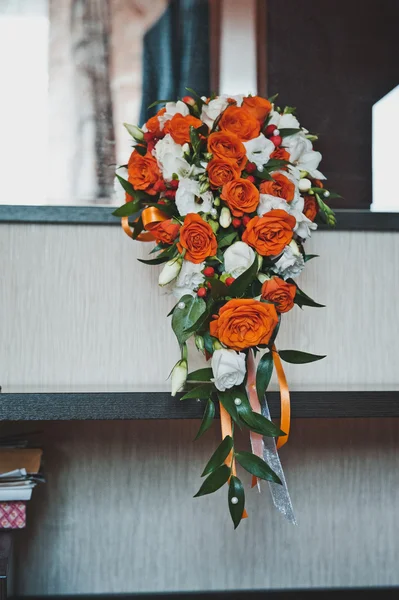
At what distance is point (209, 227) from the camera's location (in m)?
0.99

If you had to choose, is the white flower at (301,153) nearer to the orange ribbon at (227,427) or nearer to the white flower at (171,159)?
the white flower at (171,159)

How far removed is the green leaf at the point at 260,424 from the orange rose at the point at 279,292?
16 centimetres

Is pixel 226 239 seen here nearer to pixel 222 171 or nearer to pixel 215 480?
pixel 222 171

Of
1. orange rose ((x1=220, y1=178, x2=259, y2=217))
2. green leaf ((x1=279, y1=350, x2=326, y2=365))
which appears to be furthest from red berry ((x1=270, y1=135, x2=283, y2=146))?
green leaf ((x1=279, y1=350, x2=326, y2=365))

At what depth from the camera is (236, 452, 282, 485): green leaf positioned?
95 cm

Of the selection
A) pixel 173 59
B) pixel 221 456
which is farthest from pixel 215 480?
pixel 173 59

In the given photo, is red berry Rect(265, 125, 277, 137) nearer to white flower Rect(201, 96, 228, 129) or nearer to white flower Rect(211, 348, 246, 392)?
white flower Rect(201, 96, 228, 129)

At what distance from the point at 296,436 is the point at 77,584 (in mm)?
555

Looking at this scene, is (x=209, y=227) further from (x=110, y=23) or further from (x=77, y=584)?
(x=77, y=584)

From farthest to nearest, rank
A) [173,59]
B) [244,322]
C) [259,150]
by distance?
[173,59] → [259,150] → [244,322]

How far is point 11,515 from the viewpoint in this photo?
3.70 ft

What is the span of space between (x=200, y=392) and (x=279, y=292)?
185 millimetres

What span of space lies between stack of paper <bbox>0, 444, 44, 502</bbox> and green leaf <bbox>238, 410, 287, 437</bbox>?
411 millimetres

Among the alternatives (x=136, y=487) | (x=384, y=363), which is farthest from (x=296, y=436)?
(x=136, y=487)
